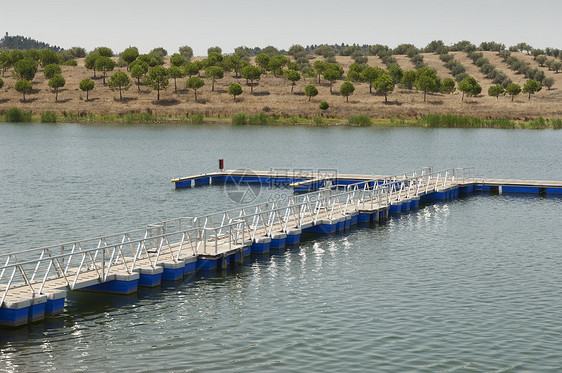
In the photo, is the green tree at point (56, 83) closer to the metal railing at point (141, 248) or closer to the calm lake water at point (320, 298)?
the calm lake water at point (320, 298)

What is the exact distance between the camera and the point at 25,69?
510 feet

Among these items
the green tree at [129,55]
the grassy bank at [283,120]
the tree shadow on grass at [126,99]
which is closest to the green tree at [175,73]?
the tree shadow on grass at [126,99]

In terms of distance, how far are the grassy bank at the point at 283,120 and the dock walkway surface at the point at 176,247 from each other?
56.7m

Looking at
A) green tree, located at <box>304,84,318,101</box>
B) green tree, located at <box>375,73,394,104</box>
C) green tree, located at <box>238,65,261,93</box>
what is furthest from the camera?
green tree, located at <box>238,65,261,93</box>

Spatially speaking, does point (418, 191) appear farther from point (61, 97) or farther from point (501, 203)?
point (61, 97)

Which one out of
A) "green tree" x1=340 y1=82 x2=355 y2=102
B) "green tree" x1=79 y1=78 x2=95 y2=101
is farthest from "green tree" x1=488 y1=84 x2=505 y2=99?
"green tree" x1=79 y1=78 x2=95 y2=101

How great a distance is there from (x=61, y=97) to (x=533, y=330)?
13521cm

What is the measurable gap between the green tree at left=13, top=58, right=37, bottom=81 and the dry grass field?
2.39m

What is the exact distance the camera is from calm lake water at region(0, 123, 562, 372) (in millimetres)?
22453

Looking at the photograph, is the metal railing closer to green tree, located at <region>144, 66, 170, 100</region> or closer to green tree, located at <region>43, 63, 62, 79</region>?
green tree, located at <region>144, 66, 170, 100</region>

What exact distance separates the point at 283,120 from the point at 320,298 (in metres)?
99.6

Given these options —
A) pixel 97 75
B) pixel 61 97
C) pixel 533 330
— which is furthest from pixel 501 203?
pixel 97 75

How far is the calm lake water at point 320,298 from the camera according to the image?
73.7ft

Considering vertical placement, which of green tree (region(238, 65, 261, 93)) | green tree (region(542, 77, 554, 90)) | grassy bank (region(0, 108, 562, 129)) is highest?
green tree (region(238, 65, 261, 93))
